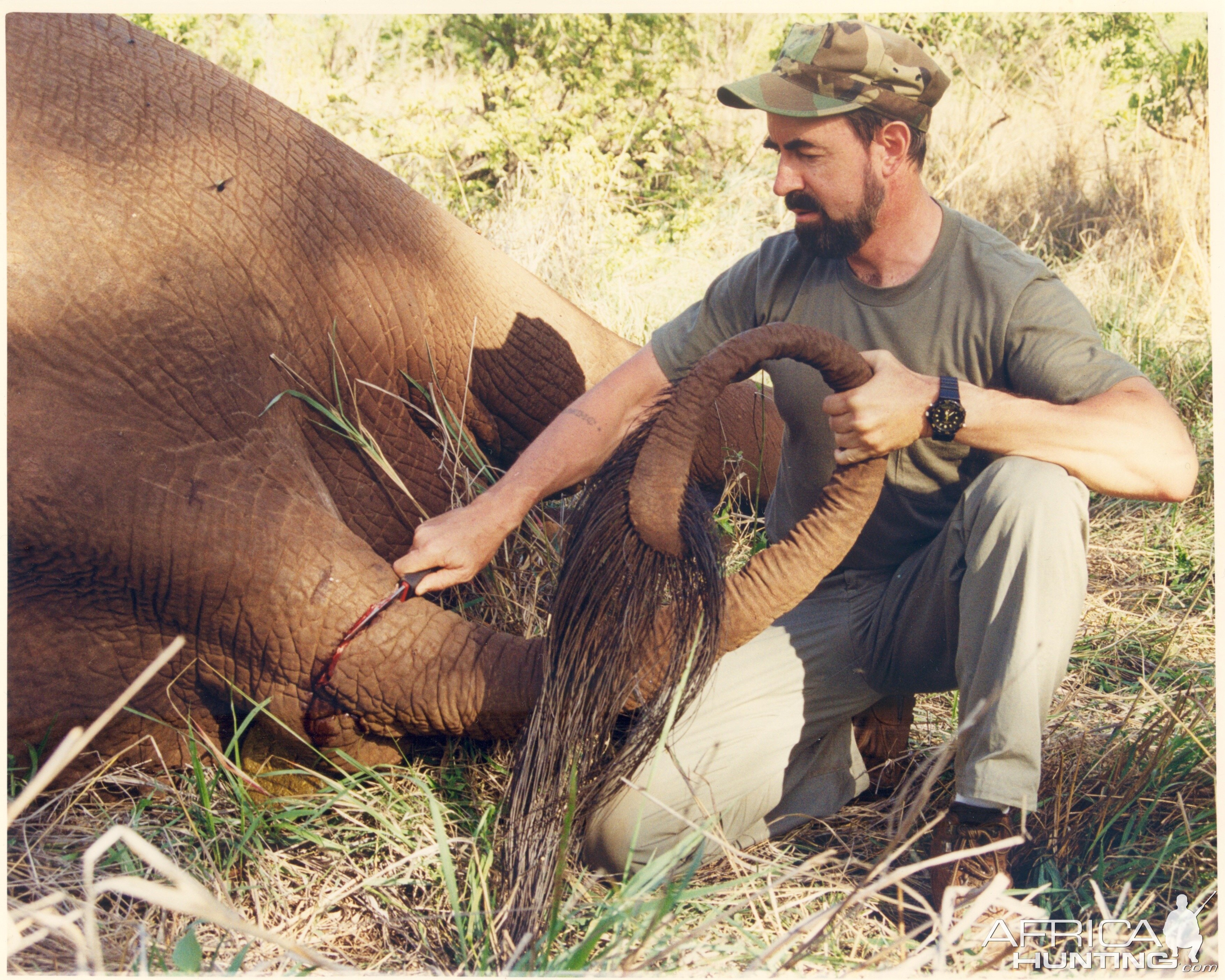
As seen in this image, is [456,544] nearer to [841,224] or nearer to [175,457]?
[175,457]

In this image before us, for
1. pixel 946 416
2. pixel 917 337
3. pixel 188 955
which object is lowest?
pixel 188 955

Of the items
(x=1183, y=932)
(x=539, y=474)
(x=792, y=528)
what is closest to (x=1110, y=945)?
(x=1183, y=932)

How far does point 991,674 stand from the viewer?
191cm

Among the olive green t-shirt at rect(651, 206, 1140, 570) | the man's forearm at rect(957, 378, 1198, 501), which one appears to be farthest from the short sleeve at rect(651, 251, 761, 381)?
the man's forearm at rect(957, 378, 1198, 501)

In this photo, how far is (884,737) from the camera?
238 centimetres

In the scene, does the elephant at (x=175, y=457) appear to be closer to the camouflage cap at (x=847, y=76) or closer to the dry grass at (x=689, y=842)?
the dry grass at (x=689, y=842)

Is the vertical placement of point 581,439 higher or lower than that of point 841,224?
lower

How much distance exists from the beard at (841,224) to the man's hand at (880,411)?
377 millimetres

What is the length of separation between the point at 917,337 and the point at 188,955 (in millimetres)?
1700

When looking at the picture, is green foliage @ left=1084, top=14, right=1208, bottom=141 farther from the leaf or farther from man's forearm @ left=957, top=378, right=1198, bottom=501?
the leaf

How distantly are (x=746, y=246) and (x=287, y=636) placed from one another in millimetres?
3721

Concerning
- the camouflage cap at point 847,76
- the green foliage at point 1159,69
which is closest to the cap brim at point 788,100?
the camouflage cap at point 847,76

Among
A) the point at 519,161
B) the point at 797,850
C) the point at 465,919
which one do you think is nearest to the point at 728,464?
the point at 797,850

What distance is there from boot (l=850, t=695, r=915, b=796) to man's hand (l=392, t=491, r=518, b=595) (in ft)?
2.93
